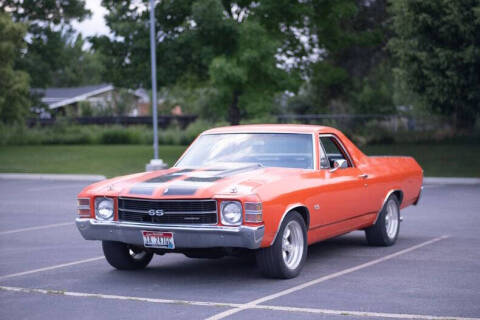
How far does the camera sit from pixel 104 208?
26.3 feet

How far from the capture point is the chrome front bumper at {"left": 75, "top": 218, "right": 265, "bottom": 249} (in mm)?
7332

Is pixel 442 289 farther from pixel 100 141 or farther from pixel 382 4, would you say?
pixel 100 141

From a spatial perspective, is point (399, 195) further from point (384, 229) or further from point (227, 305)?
point (227, 305)

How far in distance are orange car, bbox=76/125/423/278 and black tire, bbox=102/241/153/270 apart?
0.04 feet

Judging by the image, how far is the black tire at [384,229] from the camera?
10.2m

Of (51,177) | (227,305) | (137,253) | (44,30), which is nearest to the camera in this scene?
(227,305)

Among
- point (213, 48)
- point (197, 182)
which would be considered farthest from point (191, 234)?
point (213, 48)

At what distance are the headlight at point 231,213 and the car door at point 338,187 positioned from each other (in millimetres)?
1356

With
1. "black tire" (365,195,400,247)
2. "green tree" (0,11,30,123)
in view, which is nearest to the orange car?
"black tire" (365,195,400,247)

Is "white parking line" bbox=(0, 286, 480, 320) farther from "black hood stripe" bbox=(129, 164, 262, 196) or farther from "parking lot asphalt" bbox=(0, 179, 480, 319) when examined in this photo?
"black hood stripe" bbox=(129, 164, 262, 196)

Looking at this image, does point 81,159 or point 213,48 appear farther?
point 81,159

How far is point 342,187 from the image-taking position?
905 centimetres

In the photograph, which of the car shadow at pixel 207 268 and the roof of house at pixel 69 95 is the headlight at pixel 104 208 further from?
the roof of house at pixel 69 95

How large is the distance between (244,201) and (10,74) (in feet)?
98.5
